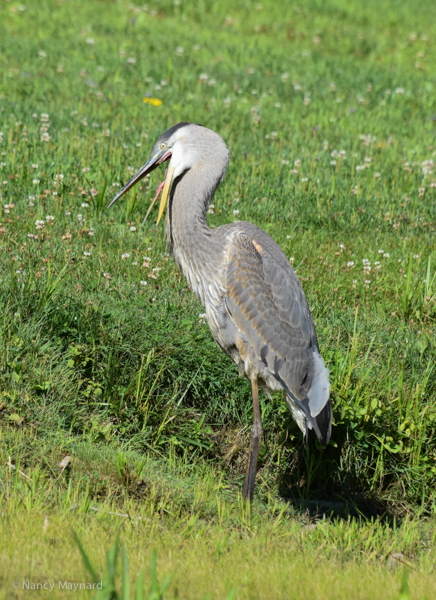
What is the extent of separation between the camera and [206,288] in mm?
4059

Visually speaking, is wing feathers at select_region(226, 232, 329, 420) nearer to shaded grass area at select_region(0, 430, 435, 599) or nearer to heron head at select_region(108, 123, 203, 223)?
heron head at select_region(108, 123, 203, 223)

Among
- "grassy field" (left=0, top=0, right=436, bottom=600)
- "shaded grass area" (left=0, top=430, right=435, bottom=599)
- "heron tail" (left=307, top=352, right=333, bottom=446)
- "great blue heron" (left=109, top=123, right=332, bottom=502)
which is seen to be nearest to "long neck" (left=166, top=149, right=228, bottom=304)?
"great blue heron" (left=109, top=123, right=332, bottom=502)

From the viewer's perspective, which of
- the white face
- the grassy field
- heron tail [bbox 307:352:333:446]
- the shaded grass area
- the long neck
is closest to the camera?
the shaded grass area

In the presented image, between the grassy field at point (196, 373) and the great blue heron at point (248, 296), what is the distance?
1.43ft

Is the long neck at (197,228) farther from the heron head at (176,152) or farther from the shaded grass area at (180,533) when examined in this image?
the shaded grass area at (180,533)

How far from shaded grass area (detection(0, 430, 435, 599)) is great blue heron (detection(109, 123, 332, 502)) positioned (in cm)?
35

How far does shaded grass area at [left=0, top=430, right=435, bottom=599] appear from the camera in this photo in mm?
2699

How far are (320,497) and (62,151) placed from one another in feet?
13.3

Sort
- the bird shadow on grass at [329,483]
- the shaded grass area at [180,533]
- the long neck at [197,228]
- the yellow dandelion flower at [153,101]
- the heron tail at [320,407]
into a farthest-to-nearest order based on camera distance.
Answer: the yellow dandelion flower at [153,101] < the bird shadow on grass at [329,483] < the long neck at [197,228] < the heron tail at [320,407] < the shaded grass area at [180,533]

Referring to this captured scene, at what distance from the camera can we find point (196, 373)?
14.3ft

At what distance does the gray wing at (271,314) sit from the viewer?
391 centimetres

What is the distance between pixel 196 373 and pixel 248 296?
76 cm

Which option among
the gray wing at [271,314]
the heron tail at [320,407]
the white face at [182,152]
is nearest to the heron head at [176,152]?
the white face at [182,152]

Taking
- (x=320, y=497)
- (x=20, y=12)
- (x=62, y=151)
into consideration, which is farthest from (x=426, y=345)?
(x=20, y=12)
